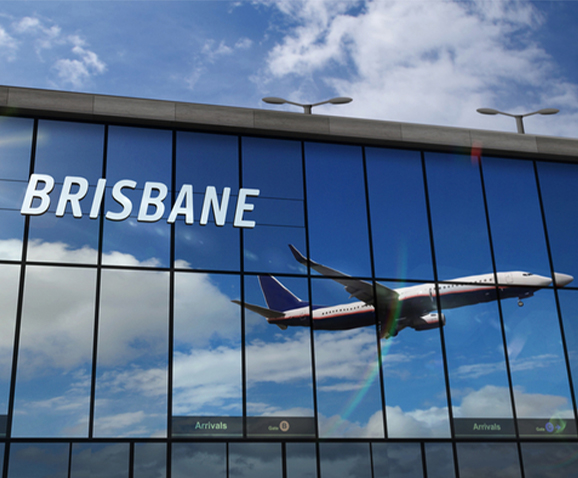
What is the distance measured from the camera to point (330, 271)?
18.6 metres

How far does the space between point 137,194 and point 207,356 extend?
5082mm

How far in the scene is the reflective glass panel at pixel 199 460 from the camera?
15.8m

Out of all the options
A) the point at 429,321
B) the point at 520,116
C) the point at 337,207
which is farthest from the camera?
the point at 520,116

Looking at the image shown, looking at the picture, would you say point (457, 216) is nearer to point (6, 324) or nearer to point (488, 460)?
point (488, 460)

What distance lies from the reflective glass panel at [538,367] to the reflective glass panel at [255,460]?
7.25 m

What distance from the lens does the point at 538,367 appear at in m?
18.8

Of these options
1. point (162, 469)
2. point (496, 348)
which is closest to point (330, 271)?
point (496, 348)

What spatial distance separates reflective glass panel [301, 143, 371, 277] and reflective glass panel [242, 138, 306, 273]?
0.42 meters

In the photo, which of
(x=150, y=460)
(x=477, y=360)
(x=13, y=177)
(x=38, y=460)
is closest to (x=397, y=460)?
(x=477, y=360)

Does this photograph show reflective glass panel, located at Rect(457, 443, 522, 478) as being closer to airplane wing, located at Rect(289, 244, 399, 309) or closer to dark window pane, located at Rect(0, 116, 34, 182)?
airplane wing, located at Rect(289, 244, 399, 309)

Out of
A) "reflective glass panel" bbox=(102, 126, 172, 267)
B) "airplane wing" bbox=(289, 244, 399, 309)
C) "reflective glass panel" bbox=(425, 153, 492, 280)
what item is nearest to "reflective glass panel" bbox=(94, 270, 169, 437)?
"reflective glass panel" bbox=(102, 126, 172, 267)

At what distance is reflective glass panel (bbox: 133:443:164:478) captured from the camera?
1559cm

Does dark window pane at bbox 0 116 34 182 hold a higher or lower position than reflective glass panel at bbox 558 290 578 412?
higher

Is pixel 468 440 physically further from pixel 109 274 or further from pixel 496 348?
pixel 109 274
